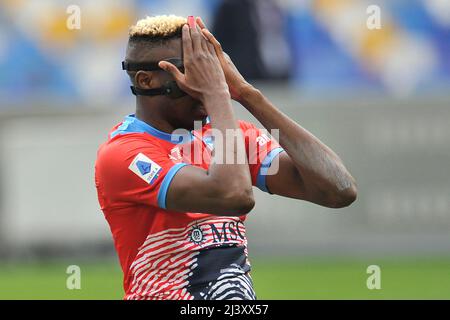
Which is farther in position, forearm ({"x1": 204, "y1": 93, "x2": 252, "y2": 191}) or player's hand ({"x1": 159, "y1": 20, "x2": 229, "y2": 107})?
player's hand ({"x1": 159, "y1": 20, "x2": 229, "y2": 107})

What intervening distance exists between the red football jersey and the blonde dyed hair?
1.43 ft

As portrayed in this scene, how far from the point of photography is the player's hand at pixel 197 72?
5.20 meters

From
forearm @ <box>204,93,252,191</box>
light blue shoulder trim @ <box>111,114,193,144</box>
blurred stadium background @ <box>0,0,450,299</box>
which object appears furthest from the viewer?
blurred stadium background @ <box>0,0,450,299</box>

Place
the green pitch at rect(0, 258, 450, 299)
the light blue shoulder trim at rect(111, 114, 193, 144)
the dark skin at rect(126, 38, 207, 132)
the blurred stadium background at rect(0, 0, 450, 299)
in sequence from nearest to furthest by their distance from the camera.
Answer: the dark skin at rect(126, 38, 207, 132) → the light blue shoulder trim at rect(111, 114, 193, 144) → the green pitch at rect(0, 258, 450, 299) → the blurred stadium background at rect(0, 0, 450, 299)

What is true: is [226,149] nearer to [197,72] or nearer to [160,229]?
[197,72]

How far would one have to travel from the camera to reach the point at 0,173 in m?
13.2

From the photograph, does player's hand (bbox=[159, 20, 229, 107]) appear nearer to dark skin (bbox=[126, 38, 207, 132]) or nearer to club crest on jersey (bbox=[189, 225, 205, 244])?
dark skin (bbox=[126, 38, 207, 132])

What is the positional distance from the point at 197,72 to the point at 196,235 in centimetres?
74

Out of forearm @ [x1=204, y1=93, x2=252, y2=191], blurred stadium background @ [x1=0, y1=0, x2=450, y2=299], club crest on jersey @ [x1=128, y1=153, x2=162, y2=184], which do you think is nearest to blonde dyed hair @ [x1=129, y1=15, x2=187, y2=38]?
forearm @ [x1=204, y1=93, x2=252, y2=191]

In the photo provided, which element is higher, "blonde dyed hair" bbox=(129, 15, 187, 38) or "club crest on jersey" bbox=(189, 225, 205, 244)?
"blonde dyed hair" bbox=(129, 15, 187, 38)

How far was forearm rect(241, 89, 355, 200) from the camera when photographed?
215 inches

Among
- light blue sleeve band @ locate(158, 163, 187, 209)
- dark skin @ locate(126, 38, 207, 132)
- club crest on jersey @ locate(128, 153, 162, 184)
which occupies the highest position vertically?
dark skin @ locate(126, 38, 207, 132)

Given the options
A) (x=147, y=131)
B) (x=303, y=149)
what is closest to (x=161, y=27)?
(x=147, y=131)
